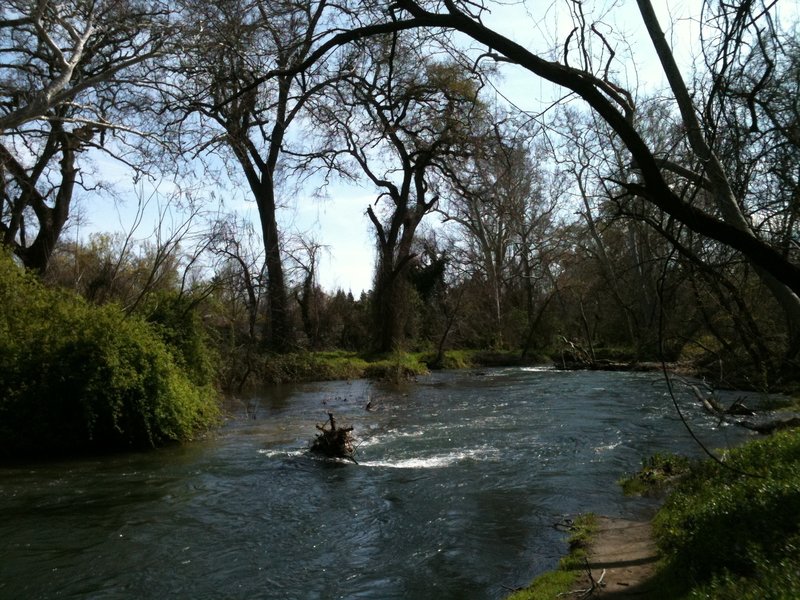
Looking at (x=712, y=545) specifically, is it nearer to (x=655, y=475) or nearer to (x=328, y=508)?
(x=655, y=475)

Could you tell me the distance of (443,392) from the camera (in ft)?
70.3

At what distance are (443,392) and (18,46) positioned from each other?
18.5 m

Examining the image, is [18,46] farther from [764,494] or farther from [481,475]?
[764,494]

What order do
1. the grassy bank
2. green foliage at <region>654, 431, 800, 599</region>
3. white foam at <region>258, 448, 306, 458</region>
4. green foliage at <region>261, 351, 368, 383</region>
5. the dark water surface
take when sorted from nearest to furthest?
green foliage at <region>654, 431, 800, 599</region>, the dark water surface, white foam at <region>258, 448, 306, 458</region>, green foliage at <region>261, 351, 368, 383</region>, the grassy bank

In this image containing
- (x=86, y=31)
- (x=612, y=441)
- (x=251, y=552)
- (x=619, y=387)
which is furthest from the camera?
(x=619, y=387)

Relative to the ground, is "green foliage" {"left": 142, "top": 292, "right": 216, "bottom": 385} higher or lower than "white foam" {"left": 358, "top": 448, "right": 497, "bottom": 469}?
higher

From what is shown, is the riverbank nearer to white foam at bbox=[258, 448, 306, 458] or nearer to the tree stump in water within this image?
the tree stump in water

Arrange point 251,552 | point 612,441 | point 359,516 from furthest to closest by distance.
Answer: point 612,441
point 359,516
point 251,552

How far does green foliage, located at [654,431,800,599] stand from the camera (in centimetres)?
385

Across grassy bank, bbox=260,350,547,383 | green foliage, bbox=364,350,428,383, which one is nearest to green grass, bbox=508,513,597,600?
green foliage, bbox=364,350,428,383

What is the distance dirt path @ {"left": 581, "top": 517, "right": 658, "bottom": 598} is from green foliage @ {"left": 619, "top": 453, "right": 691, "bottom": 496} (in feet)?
4.74

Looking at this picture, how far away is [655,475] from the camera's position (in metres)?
8.80

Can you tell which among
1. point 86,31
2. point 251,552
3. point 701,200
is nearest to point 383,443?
point 251,552

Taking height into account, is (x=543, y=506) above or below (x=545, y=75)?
below
